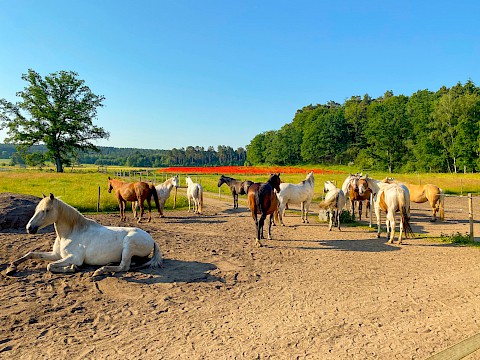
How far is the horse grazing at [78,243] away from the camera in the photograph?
531 centimetres

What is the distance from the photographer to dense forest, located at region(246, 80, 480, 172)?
39656mm

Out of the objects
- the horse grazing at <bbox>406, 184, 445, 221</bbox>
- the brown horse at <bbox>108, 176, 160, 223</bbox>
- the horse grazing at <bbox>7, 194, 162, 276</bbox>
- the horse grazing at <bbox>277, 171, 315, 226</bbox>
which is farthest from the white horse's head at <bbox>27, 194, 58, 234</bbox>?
the horse grazing at <bbox>406, 184, 445, 221</bbox>

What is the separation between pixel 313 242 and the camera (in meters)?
8.90

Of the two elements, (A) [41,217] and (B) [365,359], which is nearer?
(B) [365,359]

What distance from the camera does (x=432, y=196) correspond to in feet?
41.3

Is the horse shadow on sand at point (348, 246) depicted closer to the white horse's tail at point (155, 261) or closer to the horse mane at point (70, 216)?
the white horse's tail at point (155, 261)

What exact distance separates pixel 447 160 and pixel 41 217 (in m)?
48.7

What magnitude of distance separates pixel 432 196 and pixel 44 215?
13.5 metres

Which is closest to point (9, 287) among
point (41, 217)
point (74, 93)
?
point (41, 217)

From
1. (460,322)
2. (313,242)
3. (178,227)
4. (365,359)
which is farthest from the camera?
(178,227)

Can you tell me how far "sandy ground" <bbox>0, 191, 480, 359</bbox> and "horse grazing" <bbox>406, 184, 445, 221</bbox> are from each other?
509 centimetres

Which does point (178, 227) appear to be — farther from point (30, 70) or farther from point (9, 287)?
point (30, 70)

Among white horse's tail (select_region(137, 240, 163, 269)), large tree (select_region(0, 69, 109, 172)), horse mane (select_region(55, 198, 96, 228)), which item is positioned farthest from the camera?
large tree (select_region(0, 69, 109, 172))

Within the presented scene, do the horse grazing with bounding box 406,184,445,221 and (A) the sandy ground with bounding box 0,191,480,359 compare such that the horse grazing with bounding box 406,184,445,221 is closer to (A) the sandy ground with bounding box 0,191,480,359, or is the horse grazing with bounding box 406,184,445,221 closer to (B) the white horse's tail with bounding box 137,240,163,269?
(A) the sandy ground with bounding box 0,191,480,359
